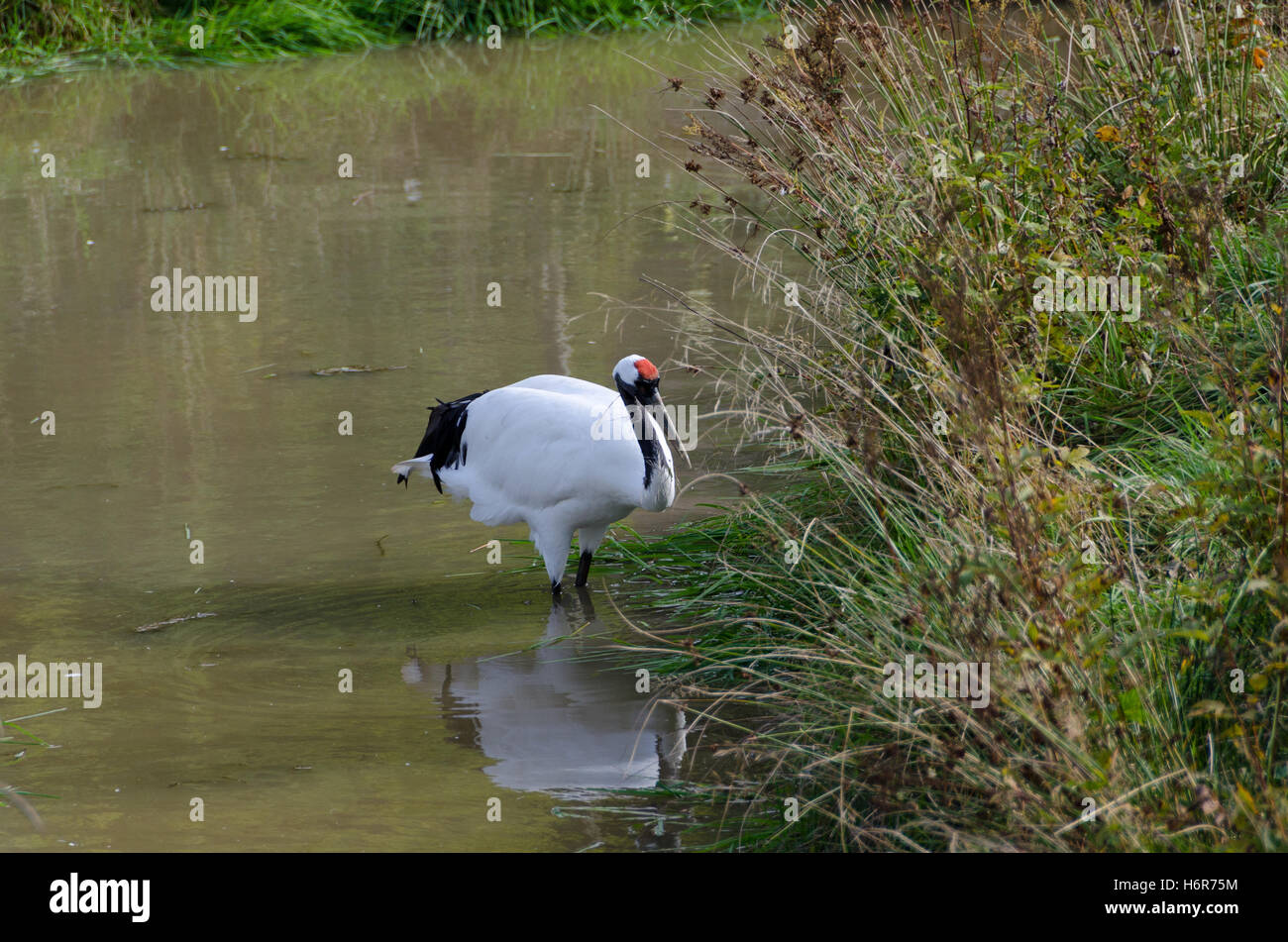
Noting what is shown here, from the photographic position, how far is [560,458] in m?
5.62

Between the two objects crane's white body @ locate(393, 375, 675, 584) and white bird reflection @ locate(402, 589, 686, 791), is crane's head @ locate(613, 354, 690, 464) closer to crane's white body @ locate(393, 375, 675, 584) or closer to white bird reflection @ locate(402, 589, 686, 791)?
crane's white body @ locate(393, 375, 675, 584)

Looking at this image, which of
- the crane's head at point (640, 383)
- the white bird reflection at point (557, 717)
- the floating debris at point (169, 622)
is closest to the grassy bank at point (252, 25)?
the crane's head at point (640, 383)

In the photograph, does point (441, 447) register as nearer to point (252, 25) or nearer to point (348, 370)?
point (348, 370)

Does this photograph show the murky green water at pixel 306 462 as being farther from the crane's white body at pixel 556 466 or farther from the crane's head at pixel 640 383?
the crane's head at pixel 640 383

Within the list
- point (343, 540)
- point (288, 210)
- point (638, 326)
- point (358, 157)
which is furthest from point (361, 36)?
point (343, 540)

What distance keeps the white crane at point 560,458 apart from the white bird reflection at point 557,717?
1.44 feet

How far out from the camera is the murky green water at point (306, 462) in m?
4.41

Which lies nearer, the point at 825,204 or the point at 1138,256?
the point at 1138,256

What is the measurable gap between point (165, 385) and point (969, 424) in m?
5.13

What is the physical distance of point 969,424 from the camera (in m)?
3.70

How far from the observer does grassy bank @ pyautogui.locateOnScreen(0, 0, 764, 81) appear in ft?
51.6

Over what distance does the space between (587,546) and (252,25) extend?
39.9 ft
